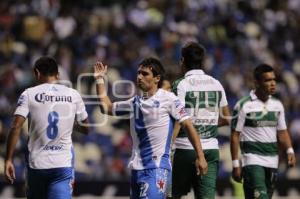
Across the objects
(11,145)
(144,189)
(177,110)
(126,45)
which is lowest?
(144,189)

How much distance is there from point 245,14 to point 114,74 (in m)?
5.45

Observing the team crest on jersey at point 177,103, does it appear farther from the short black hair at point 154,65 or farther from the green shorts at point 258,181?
the green shorts at point 258,181

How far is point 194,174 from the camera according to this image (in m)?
12.0

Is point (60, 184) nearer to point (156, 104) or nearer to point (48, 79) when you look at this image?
point (48, 79)

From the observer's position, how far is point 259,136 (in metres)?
12.9

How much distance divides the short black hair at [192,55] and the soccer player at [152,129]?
43.0 inches

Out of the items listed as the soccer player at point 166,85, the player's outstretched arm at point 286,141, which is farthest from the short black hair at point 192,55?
the player's outstretched arm at point 286,141

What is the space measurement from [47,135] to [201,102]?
2.10m

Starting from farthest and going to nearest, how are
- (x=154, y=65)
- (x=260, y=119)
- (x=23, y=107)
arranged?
(x=260, y=119)
(x=23, y=107)
(x=154, y=65)

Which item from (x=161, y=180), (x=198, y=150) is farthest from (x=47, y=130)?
(x=198, y=150)

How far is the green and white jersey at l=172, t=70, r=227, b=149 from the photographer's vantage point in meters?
11.9

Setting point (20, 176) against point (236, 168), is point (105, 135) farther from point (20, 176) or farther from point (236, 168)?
point (236, 168)

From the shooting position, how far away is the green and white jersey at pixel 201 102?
1191 centimetres

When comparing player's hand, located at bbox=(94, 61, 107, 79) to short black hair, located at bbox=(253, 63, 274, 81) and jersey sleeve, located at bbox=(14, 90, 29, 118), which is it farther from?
short black hair, located at bbox=(253, 63, 274, 81)
